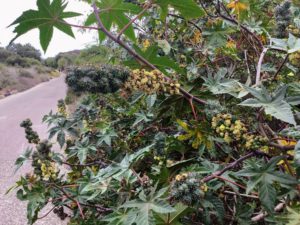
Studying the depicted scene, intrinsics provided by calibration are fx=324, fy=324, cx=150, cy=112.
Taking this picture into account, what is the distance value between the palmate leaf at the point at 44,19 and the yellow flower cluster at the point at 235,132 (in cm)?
55

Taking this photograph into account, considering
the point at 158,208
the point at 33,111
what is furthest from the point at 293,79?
the point at 33,111

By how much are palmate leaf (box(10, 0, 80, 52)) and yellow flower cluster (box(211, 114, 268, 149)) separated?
21.5 inches

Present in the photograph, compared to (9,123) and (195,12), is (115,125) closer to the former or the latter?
(195,12)

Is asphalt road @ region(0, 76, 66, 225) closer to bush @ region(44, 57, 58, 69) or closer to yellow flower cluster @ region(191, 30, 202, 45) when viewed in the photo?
yellow flower cluster @ region(191, 30, 202, 45)

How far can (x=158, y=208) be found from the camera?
31.7 inches

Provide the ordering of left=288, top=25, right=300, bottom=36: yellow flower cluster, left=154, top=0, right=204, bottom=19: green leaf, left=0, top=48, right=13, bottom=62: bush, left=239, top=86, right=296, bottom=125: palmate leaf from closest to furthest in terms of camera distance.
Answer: left=239, top=86, right=296, bottom=125: palmate leaf
left=154, top=0, right=204, bottom=19: green leaf
left=288, top=25, right=300, bottom=36: yellow flower cluster
left=0, top=48, right=13, bottom=62: bush

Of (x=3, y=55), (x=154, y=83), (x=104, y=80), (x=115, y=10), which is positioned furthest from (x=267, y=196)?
(x=3, y=55)

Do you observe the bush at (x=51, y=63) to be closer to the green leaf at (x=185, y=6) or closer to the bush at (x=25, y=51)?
the bush at (x=25, y=51)

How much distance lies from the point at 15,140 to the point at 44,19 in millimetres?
7026

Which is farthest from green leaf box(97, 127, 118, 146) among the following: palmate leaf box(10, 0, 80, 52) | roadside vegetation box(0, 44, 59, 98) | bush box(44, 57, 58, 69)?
bush box(44, 57, 58, 69)

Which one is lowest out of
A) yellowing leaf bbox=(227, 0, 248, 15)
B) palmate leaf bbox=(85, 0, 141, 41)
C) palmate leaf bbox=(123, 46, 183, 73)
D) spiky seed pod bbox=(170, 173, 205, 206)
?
spiky seed pod bbox=(170, 173, 205, 206)

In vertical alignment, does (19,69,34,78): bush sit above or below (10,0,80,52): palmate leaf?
below

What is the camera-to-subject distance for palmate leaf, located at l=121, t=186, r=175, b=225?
79 cm

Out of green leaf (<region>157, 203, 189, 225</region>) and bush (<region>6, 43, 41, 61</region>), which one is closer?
green leaf (<region>157, 203, 189, 225</region>)
